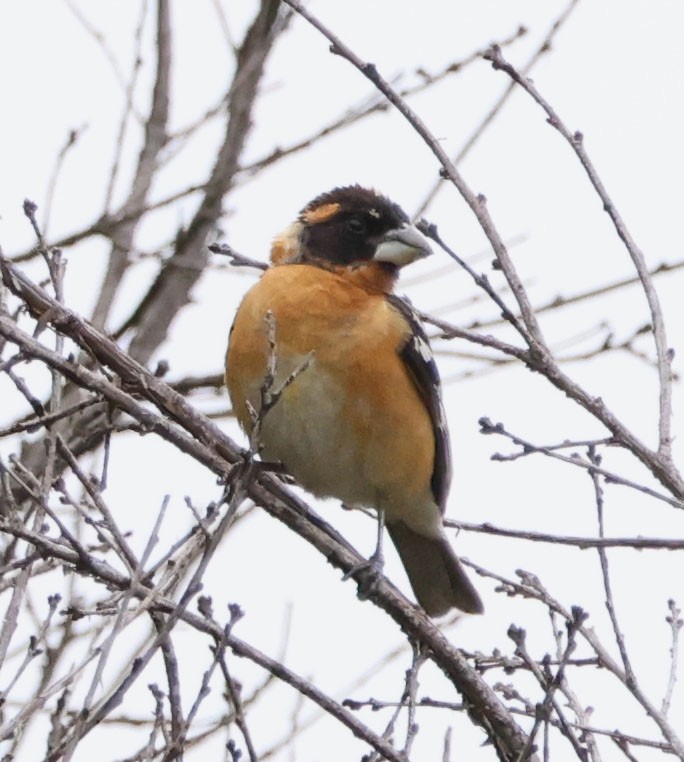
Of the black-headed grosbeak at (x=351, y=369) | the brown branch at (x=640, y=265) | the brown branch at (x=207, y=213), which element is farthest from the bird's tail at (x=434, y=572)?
the brown branch at (x=640, y=265)

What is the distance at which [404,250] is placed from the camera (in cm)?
564

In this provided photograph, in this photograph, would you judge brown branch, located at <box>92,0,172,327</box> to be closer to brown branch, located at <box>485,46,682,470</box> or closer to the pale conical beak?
the pale conical beak

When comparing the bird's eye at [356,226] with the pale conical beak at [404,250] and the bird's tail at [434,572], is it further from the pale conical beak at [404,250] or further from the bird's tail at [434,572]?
the bird's tail at [434,572]

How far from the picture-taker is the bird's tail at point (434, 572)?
6.00m

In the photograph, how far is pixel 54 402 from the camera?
3898 millimetres

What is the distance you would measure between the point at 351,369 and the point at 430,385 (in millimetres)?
467

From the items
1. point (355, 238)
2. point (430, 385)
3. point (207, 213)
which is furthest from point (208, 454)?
point (207, 213)

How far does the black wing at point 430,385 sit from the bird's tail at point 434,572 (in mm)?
356

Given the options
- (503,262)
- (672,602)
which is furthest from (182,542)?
(672,602)

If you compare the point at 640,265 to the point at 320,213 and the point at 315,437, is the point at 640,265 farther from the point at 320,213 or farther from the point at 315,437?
the point at 320,213

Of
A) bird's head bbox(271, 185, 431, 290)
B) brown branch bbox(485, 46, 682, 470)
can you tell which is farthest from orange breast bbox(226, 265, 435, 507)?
A: brown branch bbox(485, 46, 682, 470)

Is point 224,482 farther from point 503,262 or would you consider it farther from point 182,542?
point 503,262

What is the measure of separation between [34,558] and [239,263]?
1.53 m

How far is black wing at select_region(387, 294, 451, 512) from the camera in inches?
211
